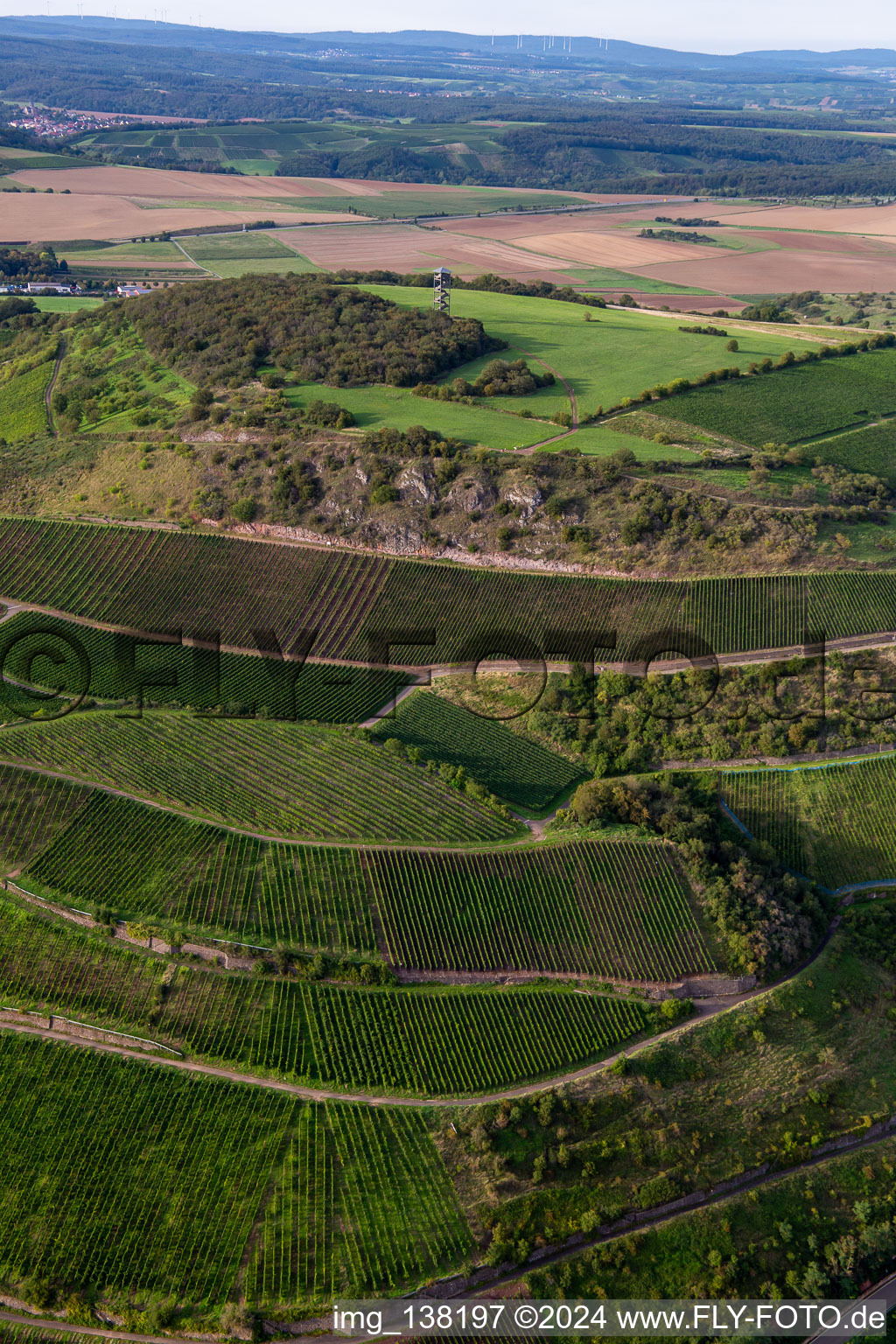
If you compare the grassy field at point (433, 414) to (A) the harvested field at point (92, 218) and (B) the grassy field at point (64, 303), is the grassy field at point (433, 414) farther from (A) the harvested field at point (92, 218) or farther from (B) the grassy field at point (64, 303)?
(A) the harvested field at point (92, 218)

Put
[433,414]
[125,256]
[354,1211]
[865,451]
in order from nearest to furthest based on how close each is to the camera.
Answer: [354,1211]
[865,451]
[433,414]
[125,256]

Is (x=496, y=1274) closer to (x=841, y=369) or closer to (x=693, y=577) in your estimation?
(x=693, y=577)

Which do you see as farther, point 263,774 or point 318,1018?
point 263,774

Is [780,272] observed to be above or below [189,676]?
above

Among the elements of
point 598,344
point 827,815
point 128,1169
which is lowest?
point 128,1169

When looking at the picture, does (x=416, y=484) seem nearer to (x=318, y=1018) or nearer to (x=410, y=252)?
(x=318, y=1018)

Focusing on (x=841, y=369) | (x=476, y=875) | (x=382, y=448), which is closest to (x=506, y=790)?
(x=476, y=875)

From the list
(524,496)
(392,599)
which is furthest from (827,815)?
(392,599)
